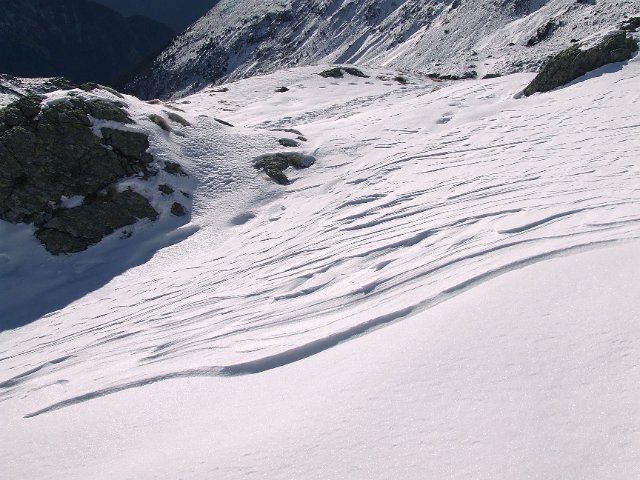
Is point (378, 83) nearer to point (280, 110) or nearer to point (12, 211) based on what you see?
point (280, 110)

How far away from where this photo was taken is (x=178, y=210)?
41.0ft

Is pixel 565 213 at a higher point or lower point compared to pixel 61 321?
lower

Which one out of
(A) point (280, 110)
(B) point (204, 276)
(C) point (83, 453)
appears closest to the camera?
(C) point (83, 453)

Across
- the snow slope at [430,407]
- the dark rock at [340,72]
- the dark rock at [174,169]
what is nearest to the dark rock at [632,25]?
the dark rock at [340,72]

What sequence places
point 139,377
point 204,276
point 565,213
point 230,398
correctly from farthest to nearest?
point 204,276, point 565,213, point 139,377, point 230,398

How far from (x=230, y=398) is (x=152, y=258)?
26.2 feet

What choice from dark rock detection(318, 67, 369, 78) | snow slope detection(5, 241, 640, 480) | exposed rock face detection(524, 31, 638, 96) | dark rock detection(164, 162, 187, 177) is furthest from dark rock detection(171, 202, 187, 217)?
dark rock detection(318, 67, 369, 78)

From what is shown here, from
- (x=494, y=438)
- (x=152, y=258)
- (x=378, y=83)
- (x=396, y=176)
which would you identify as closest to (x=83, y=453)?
(x=494, y=438)

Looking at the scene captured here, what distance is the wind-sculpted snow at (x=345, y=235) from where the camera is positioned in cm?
500

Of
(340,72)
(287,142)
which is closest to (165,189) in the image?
(287,142)

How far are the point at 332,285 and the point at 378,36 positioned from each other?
91.5 m

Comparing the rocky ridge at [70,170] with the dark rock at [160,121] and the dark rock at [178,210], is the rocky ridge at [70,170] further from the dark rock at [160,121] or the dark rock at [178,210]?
the dark rock at [160,121]

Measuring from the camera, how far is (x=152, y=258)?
1103cm

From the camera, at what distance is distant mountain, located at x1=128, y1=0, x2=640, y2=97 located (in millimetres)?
44344
